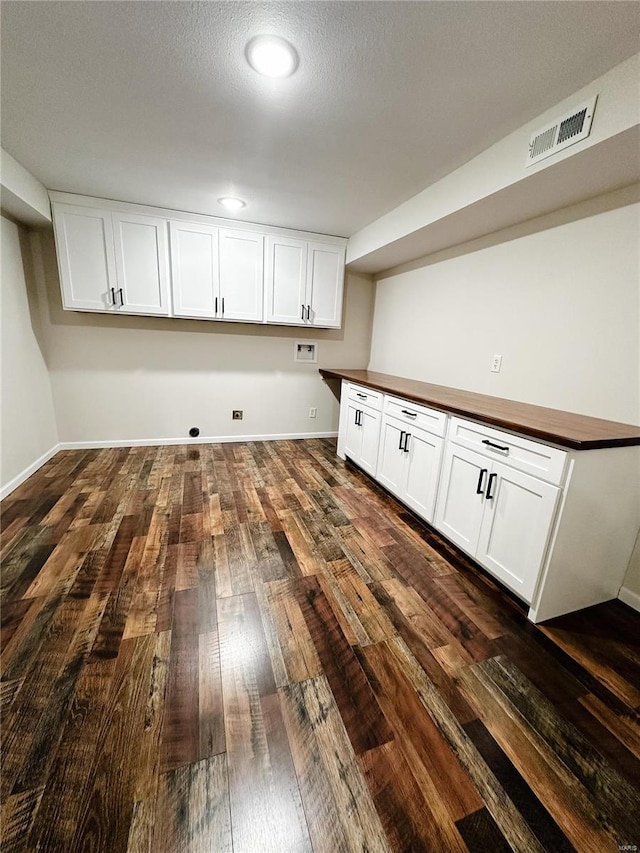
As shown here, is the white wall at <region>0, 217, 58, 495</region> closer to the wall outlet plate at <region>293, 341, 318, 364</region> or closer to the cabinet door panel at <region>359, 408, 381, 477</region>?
the wall outlet plate at <region>293, 341, 318, 364</region>

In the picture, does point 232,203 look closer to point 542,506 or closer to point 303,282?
point 303,282

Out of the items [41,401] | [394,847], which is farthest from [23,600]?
[41,401]

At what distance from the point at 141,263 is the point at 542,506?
369cm

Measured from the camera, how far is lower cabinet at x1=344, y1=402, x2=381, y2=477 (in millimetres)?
3096

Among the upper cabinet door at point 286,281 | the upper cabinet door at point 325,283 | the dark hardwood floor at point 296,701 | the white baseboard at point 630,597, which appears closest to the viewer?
the dark hardwood floor at point 296,701

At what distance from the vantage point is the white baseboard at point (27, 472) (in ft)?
8.55

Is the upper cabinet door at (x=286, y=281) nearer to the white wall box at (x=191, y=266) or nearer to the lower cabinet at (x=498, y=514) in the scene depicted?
the white wall box at (x=191, y=266)

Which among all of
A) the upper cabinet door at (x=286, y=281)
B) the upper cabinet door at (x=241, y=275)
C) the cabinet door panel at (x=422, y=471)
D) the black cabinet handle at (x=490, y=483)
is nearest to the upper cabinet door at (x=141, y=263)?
the upper cabinet door at (x=241, y=275)

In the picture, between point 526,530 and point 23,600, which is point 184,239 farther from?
point 526,530

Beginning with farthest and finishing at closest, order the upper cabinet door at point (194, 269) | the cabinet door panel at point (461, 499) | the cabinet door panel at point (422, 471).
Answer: the upper cabinet door at point (194, 269), the cabinet door panel at point (422, 471), the cabinet door panel at point (461, 499)

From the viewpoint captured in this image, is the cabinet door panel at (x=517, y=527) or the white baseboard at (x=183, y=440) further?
the white baseboard at (x=183, y=440)

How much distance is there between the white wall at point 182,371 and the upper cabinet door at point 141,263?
1.04 ft

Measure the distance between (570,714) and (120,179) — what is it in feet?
13.2

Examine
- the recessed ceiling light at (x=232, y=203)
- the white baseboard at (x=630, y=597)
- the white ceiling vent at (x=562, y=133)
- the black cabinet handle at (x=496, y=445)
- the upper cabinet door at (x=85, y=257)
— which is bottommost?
the white baseboard at (x=630, y=597)
